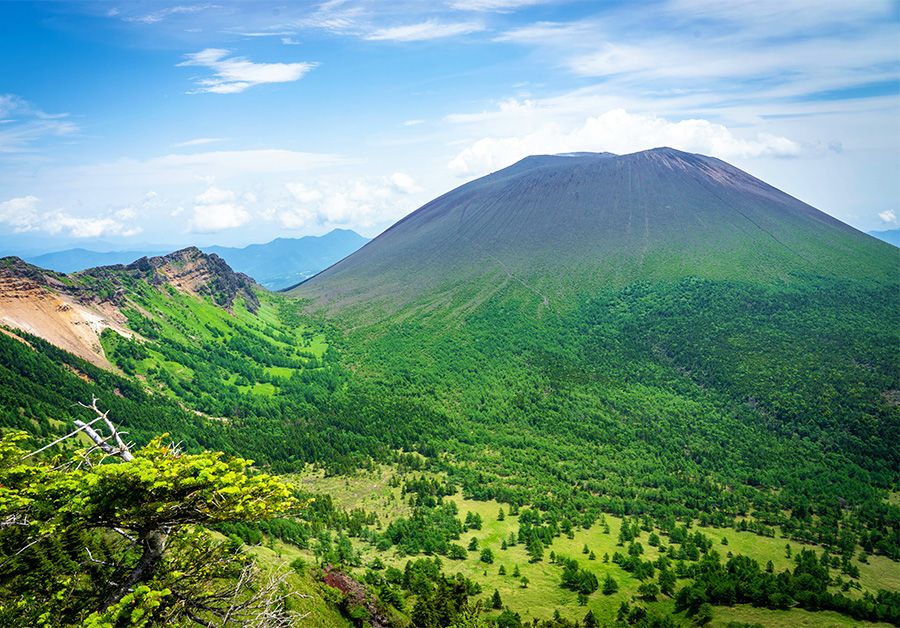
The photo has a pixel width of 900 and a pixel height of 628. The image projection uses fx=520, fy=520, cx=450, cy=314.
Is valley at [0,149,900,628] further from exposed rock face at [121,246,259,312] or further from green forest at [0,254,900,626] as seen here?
exposed rock face at [121,246,259,312]

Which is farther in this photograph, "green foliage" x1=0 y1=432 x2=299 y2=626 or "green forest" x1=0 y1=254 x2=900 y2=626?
"green forest" x1=0 y1=254 x2=900 y2=626

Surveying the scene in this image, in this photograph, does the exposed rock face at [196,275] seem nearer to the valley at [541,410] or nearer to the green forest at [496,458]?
the valley at [541,410]

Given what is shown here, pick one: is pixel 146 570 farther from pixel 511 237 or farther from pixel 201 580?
pixel 511 237

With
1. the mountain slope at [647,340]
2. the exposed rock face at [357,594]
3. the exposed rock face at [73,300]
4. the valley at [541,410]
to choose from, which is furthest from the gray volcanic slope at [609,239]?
the exposed rock face at [357,594]

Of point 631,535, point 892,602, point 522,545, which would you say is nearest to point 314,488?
point 522,545

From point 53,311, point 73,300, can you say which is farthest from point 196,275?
point 53,311

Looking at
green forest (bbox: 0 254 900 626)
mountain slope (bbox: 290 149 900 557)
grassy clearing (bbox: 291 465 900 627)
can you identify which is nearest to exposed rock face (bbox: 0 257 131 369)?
green forest (bbox: 0 254 900 626)

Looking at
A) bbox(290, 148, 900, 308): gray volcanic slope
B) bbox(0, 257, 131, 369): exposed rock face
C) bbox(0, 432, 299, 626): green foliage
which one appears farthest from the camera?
bbox(290, 148, 900, 308): gray volcanic slope

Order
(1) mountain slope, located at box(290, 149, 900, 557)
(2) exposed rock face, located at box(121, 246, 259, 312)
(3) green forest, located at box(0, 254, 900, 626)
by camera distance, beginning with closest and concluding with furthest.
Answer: (3) green forest, located at box(0, 254, 900, 626) < (1) mountain slope, located at box(290, 149, 900, 557) < (2) exposed rock face, located at box(121, 246, 259, 312)
